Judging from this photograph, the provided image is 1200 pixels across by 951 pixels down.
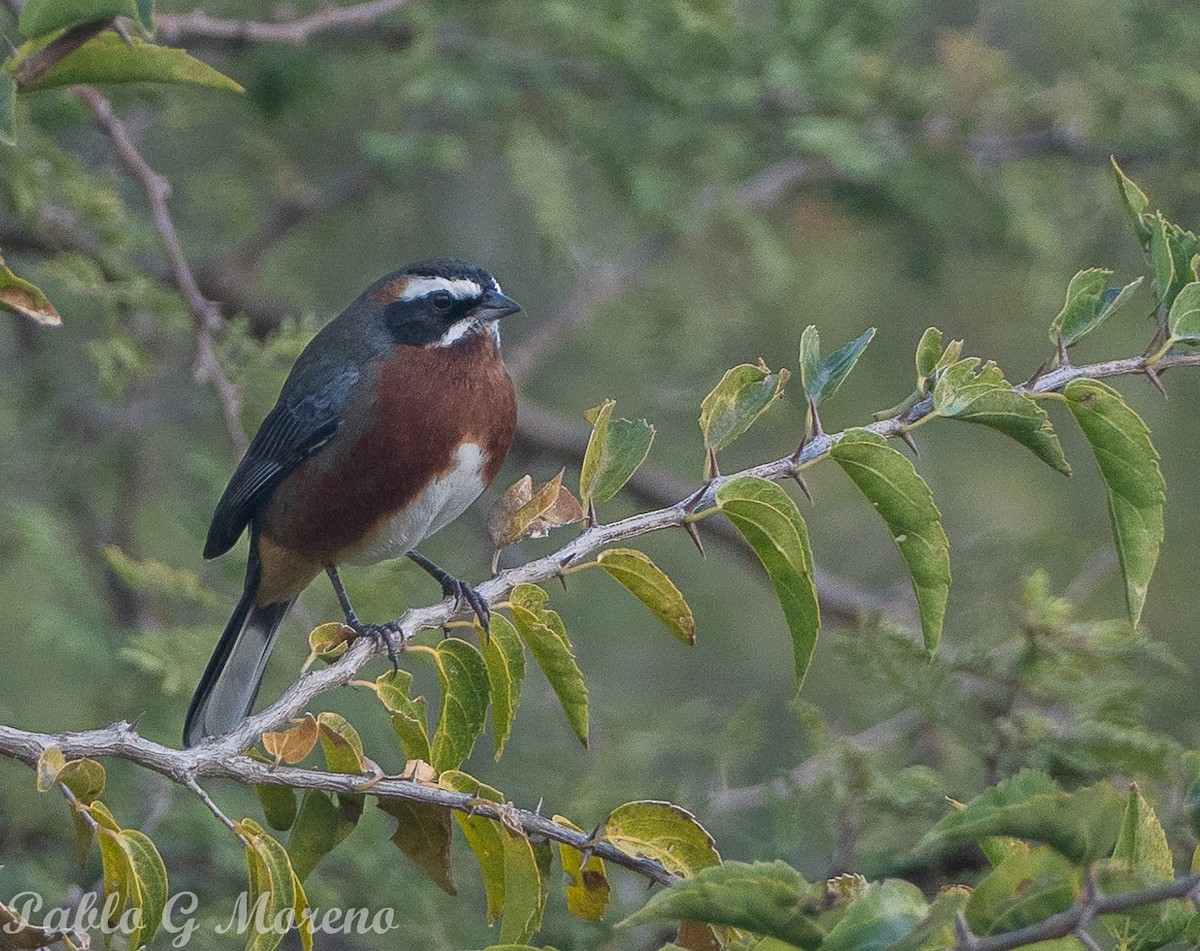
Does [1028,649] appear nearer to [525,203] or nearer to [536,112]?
[536,112]

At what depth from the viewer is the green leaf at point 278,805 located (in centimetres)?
293

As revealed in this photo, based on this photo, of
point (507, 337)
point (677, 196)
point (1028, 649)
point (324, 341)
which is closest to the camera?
point (1028, 649)

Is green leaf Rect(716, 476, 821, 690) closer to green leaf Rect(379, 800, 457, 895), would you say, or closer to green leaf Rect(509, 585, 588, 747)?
green leaf Rect(509, 585, 588, 747)

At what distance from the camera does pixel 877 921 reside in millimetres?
1995

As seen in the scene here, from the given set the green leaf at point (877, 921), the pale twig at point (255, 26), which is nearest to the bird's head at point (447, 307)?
the pale twig at point (255, 26)

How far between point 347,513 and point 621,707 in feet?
8.37

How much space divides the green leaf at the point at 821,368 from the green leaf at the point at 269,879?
123cm

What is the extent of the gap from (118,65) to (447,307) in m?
2.03

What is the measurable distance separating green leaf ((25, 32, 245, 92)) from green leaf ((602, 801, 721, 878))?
1582 millimetres

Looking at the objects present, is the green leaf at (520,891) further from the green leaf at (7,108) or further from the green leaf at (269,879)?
the green leaf at (7,108)

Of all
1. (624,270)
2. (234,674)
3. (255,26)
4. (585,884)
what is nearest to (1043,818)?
(585,884)

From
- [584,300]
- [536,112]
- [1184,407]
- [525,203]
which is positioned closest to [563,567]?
[584,300]

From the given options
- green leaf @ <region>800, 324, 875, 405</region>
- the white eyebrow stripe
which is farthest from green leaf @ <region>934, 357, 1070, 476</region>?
the white eyebrow stripe

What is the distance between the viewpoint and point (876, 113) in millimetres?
6875
